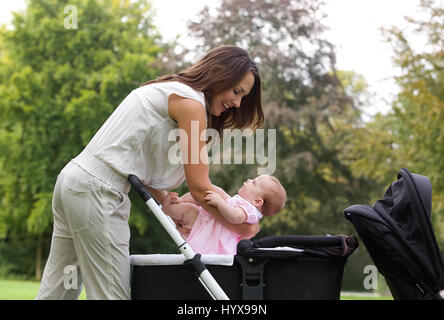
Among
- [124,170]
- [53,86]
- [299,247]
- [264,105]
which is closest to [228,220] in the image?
[299,247]

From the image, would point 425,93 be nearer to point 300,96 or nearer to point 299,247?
point 300,96

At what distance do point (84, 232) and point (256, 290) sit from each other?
0.70 meters

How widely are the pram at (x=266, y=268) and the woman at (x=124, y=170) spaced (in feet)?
0.42

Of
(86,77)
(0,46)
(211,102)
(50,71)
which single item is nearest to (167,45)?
(86,77)

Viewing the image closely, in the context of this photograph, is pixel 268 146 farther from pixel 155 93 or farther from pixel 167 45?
pixel 155 93

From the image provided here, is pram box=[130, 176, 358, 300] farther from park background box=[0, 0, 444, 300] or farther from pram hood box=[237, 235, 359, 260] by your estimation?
park background box=[0, 0, 444, 300]

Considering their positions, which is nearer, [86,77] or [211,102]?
[211,102]

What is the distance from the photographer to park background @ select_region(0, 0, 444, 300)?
11.5 m

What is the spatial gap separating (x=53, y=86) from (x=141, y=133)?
16.2 meters

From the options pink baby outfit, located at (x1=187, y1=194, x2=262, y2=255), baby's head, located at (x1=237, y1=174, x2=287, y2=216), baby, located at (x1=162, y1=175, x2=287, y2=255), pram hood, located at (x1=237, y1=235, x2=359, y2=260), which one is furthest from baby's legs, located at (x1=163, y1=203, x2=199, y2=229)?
pram hood, located at (x1=237, y1=235, x2=359, y2=260)

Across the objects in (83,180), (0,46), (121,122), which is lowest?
(83,180)

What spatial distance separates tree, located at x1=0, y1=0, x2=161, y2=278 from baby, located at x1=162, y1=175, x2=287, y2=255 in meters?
13.7

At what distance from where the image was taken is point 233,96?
8.19 ft

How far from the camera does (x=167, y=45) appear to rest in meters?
16.0
